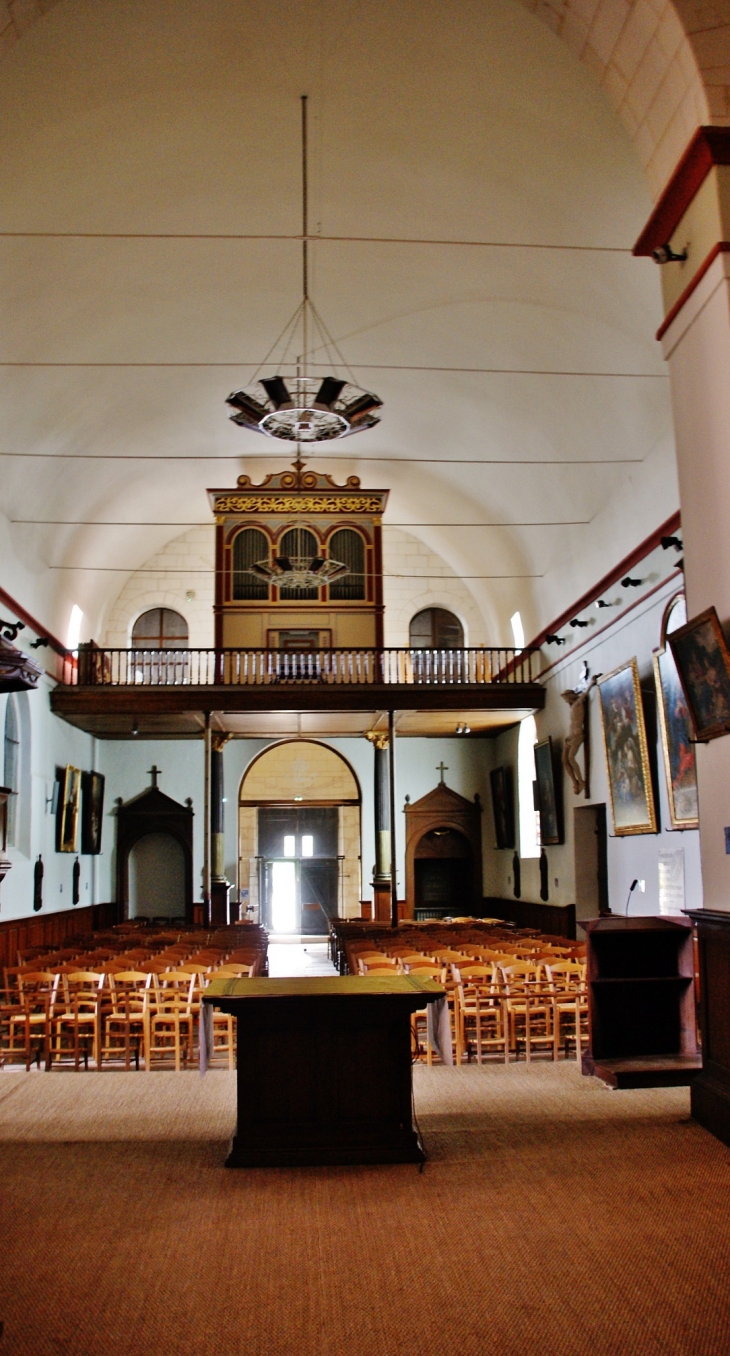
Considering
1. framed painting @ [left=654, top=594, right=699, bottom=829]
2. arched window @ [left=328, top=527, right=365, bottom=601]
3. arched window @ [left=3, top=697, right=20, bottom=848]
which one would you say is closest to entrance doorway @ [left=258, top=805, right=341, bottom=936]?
arched window @ [left=328, top=527, right=365, bottom=601]

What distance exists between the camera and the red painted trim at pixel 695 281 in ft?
18.6

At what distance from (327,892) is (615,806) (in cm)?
1215

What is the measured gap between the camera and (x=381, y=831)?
64.7 feet

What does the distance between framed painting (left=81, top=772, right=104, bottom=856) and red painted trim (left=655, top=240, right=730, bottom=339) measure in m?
15.8

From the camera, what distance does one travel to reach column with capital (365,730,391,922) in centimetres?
1978

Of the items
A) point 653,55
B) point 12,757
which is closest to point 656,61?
point 653,55

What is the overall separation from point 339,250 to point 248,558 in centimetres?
802

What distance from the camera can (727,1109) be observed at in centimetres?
527

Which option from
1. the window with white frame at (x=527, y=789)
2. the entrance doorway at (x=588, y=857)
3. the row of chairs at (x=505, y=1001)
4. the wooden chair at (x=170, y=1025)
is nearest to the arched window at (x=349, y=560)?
the window with white frame at (x=527, y=789)

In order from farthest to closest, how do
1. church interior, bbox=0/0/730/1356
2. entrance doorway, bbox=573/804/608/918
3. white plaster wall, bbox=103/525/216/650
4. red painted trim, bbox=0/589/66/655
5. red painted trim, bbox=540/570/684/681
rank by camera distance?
white plaster wall, bbox=103/525/216/650
entrance doorway, bbox=573/804/608/918
red painted trim, bbox=0/589/66/655
red painted trim, bbox=540/570/684/681
church interior, bbox=0/0/730/1356

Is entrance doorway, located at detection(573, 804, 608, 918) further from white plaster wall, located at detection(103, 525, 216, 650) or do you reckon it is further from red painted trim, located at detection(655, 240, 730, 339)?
red painted trim, located at detection(655, 240, 730, 339)

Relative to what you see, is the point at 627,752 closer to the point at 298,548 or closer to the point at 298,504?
the point at 298,548

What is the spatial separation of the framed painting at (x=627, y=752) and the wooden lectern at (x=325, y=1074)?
7975 millimetres

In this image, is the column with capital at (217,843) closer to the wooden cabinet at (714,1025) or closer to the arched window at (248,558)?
the arched window at (248,558)
